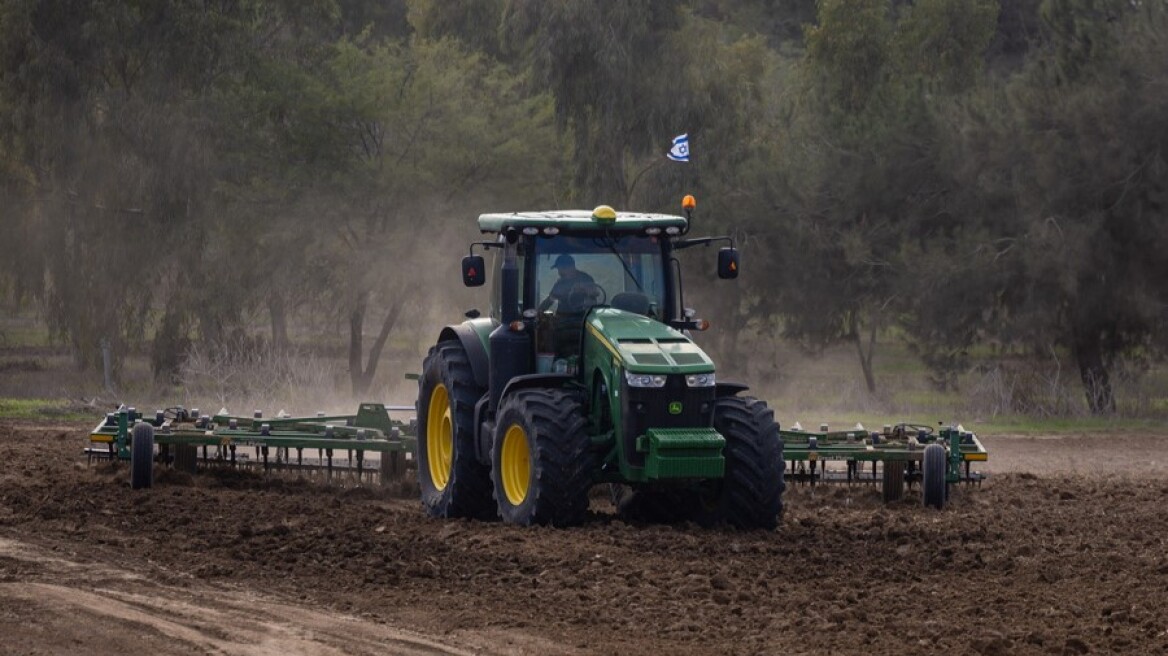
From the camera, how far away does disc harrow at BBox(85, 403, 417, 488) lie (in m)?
15.1

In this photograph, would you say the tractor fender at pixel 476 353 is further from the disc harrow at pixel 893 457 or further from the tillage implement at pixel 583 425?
the disc harrow at pixel 893 457

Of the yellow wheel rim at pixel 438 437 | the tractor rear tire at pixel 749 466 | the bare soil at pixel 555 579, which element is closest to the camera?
the bare soil at pixel 555 579

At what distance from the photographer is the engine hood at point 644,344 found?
12078mm

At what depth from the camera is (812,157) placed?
3534 cm

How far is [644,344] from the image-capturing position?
488 inches

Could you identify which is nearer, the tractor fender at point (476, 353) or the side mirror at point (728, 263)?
the side mirror at point (728, 263)

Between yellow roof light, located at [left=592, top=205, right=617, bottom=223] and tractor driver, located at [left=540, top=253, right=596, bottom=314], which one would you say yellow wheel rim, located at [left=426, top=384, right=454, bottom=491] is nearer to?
tractor driver, located at [left=540, top=253, right=596, bottom=314]

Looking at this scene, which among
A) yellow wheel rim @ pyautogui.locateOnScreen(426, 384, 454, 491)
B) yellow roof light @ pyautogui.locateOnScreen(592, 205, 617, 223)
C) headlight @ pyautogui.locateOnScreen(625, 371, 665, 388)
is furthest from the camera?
yellow wheel rim @ pyautogui.locateOnScreen(426, 384, 454, 491)

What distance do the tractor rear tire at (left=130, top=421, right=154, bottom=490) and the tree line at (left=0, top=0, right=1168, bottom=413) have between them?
18987mm

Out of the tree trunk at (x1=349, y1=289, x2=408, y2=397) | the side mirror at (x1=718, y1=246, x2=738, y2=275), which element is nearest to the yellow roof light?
the side mirror at (x1=718, y1=246, x2=738, y2=275)

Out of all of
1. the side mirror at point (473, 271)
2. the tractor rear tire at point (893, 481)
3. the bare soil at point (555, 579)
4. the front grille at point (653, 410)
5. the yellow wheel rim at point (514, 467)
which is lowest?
the bare soil at point (555, 579)

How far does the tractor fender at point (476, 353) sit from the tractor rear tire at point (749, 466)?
6.73ft

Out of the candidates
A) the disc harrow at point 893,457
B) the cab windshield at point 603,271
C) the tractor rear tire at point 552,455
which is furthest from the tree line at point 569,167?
the tractor rear tire at point 552,455

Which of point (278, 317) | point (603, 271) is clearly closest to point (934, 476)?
point (603, 271)
